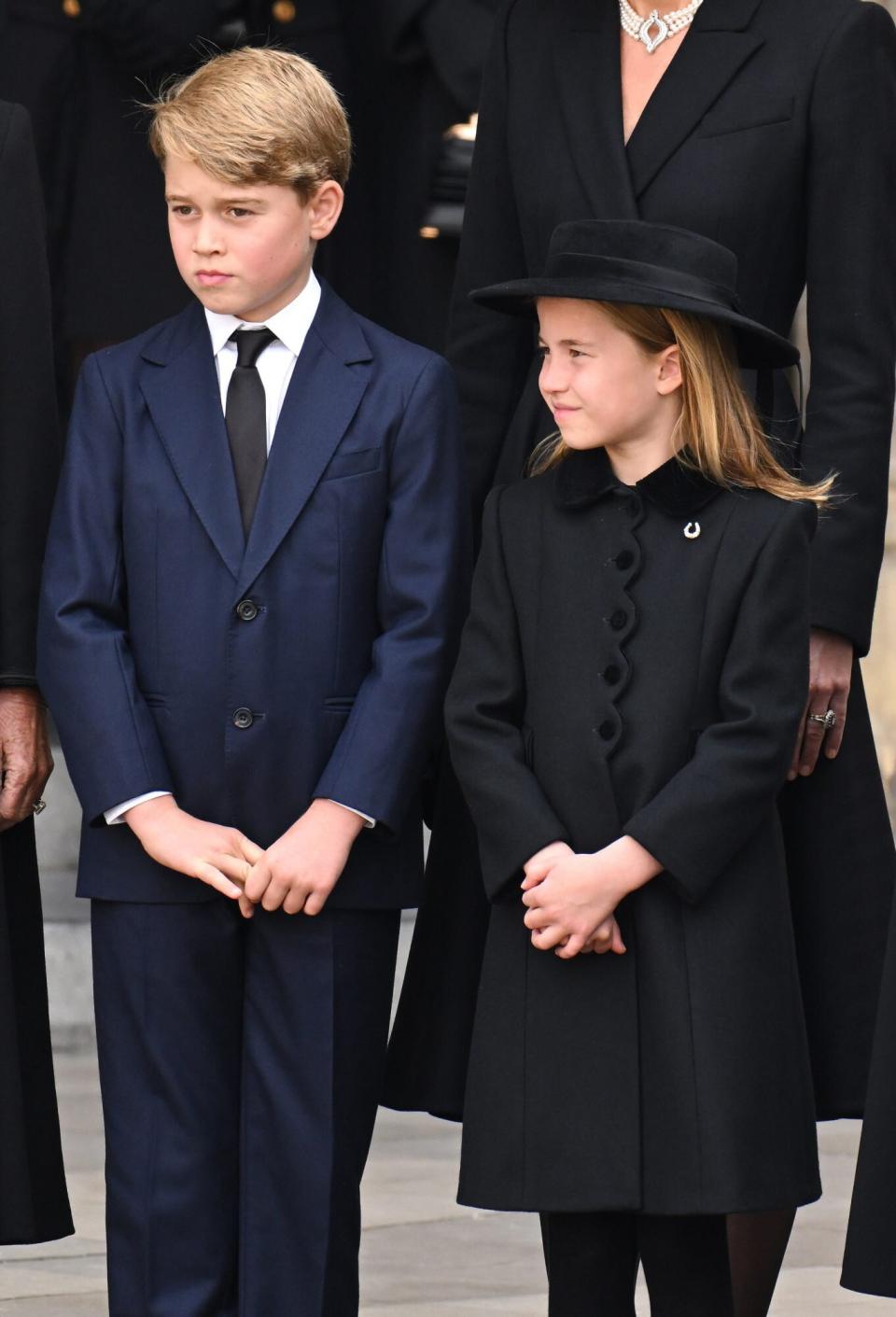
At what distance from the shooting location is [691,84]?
3.55 meters

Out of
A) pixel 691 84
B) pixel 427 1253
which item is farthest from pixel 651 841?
pixel 427 1253

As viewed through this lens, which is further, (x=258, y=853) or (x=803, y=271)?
(x=803, y=271)

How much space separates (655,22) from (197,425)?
798mm

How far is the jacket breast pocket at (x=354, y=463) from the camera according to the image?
3.46 meters

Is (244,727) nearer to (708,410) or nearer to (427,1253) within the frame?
(708,410)

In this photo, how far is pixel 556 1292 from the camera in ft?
10.9

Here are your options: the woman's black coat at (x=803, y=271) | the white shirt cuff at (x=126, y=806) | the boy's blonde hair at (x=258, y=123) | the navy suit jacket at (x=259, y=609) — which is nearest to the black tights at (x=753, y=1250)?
the woman's black coat at (x=803, y=271)

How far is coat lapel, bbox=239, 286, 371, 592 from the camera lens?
3426 millimetres

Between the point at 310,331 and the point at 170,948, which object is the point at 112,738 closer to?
the point at 170,948

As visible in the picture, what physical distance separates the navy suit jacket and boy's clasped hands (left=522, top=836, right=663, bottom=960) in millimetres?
282

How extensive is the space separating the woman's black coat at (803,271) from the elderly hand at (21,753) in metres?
0.52

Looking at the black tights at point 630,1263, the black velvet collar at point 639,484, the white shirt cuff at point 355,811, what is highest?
the black velvet collar at point 639,484

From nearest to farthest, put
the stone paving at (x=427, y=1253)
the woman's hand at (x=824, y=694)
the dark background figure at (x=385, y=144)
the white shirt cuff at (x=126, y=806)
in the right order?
the white shirt cuff at (x=126, y=806)
the woman's hand at (x=824, y=694)
the stone paving at (x=427, y=1253)
the dark background figure at (x=385, y=144)

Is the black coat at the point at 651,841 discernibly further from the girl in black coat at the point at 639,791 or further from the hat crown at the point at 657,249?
the hat crown at the point at 657,249
